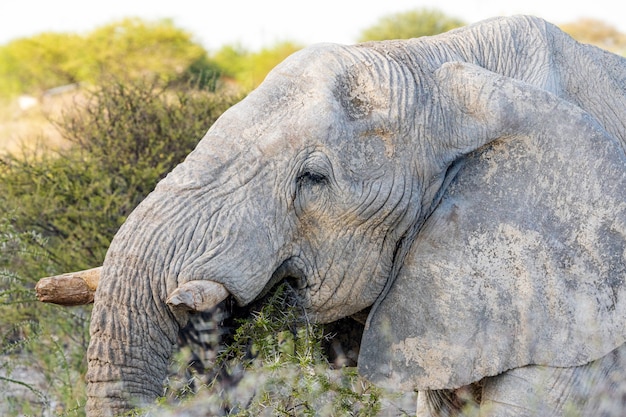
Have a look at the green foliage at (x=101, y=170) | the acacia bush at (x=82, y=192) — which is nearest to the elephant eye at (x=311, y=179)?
the acacia bush at (x=82, y=192)

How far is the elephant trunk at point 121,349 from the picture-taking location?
92.7 inches

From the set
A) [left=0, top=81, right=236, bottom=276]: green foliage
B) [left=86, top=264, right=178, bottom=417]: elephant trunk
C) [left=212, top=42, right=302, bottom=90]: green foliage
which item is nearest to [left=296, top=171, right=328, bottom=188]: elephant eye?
[left=86, top=264, right=178, bottom=417]: elephant trunk

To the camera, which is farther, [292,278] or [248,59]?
[248,59]

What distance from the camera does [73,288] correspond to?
2.53 m

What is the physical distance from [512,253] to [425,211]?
0.25 metres

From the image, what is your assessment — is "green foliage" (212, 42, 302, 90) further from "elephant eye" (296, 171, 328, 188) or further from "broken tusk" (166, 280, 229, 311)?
"broken tusk" (166, 280, 229, 311)

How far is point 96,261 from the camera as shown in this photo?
5449 mm

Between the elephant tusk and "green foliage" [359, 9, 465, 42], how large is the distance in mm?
16715

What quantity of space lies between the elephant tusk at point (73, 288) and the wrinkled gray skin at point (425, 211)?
0.22 m

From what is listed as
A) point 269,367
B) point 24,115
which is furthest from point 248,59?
point 269,367

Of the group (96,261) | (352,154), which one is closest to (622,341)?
(352,154)

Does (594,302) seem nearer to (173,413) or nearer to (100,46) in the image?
(173,413)

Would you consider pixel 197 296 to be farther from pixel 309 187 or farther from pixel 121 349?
pixel 309 187

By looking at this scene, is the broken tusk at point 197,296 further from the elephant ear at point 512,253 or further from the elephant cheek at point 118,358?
the elephant ear at point 512,253
